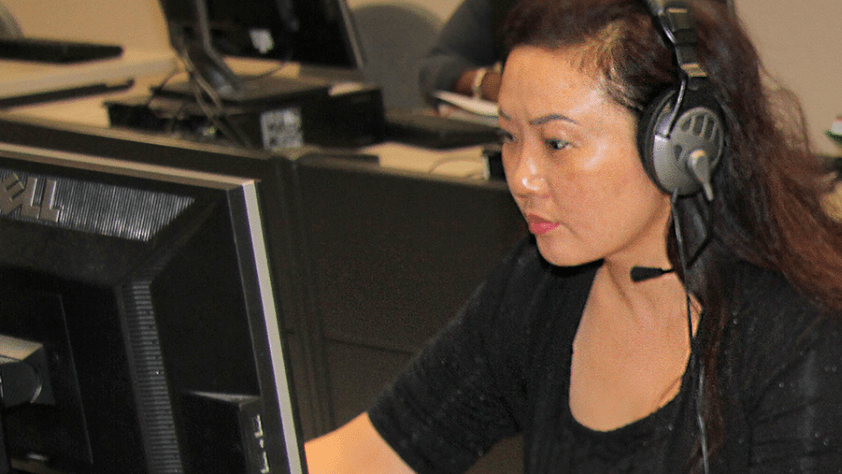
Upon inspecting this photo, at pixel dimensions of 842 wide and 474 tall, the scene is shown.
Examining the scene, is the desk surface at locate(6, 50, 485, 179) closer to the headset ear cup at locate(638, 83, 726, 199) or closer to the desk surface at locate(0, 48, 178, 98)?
the desk surface at locate(0, 48, 178, 98)

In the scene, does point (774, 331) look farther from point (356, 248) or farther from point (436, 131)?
point (436, 131)

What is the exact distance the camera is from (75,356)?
0.66 m

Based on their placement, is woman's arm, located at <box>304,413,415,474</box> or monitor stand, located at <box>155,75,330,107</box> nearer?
woman's arm, located at <box>304,413,415,474</box>

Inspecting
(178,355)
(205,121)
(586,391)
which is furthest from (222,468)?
(205,121)

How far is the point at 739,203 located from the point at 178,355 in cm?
55

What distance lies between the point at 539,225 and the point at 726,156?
0.18 m

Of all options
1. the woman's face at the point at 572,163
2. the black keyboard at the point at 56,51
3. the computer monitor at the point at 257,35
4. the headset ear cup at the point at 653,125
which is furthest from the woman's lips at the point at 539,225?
the black keyboard at the point at 56,51

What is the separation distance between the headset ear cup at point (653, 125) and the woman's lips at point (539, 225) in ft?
0.36

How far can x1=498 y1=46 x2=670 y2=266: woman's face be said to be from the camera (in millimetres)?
891

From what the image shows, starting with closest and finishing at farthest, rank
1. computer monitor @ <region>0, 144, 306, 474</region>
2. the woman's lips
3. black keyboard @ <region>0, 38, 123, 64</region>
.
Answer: computer monitor @ <region>0, 144, 306, 474</region>
the woman's lips
black keyboard @ <region>0, 38, 123, 64</region>

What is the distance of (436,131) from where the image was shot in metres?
2.12

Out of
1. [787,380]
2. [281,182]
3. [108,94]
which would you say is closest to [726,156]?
[787,380]

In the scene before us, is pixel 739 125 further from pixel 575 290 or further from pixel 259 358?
pixel 259 358

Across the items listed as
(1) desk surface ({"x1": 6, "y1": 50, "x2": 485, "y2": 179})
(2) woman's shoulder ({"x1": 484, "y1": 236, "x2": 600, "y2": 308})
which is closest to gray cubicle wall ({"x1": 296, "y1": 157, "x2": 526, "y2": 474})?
(1) desk surface ({"x1": 6, "y1": 50, "x2": 485, "y2": 179})
